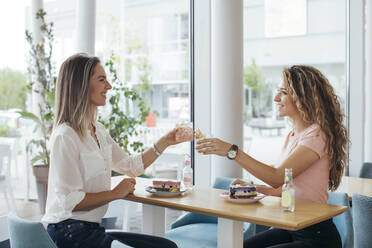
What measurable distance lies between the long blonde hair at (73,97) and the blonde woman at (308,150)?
0.66 m

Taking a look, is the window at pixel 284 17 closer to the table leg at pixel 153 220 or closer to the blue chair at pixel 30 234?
the table leg at pixel 153 220

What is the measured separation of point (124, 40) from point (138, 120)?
1285mm

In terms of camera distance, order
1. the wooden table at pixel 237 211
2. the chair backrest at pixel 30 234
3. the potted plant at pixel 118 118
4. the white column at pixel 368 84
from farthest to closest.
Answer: the white column at pixel 368 84, the potted plant at pixel 118 118, the wooden table at pixel 237 211, the chair backrest at pixel 30 234

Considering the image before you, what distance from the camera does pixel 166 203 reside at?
2.14m

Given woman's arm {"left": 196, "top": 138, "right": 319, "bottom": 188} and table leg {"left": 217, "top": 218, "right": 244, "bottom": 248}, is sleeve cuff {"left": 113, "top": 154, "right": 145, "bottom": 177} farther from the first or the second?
table leg {"left": 217, "top": 218, "right": 244, "bottom": 248}

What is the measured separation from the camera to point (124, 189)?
221 cm

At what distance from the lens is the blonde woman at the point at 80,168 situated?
194 cm

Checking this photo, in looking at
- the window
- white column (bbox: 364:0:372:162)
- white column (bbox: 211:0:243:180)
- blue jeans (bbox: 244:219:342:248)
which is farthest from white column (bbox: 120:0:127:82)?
blue jeans (bbox: 244:219:342:248)

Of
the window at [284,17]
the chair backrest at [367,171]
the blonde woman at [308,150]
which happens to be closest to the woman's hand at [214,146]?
the blonde woman at [308,150]

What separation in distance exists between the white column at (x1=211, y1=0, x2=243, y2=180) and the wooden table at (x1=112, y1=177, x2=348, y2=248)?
4.10ft

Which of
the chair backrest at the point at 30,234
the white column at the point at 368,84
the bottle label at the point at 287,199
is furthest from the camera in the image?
the white column at the point at 368,84

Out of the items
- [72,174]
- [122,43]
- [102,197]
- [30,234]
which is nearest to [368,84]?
[122,43]

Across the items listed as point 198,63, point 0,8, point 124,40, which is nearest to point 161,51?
point 124,40

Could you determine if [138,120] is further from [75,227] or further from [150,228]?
[75,227]
